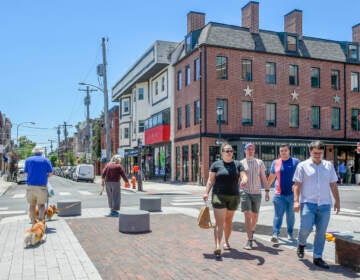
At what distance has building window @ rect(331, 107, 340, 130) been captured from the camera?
3469 cm

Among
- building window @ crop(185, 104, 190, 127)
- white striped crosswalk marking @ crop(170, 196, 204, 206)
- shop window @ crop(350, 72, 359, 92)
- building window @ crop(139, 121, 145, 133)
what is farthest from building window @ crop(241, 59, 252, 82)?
building window @ crop(139, 121, 145, 133)

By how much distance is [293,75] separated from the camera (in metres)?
33.4

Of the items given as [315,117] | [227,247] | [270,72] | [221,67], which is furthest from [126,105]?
[227,247]

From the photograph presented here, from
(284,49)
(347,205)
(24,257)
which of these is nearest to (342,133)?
(284,49)

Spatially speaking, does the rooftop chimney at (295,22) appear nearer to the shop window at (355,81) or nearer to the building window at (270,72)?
the building window at (270,72)

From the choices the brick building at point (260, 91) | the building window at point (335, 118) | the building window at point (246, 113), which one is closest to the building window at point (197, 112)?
the brick building at point (260, 91)

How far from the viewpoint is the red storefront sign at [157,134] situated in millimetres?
36531

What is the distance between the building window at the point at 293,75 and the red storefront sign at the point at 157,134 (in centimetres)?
1065

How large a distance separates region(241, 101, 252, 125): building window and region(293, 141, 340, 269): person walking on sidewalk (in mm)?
25010

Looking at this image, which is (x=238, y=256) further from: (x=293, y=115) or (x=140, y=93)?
(x=140, y=93)

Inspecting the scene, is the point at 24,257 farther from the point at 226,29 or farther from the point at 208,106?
the point at 226,29

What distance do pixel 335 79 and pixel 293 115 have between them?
5226 mm

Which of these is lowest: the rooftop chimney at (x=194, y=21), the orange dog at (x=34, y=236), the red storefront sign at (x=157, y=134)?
the orange dog at (x=34, y=236)

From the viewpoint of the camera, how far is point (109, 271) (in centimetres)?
615
